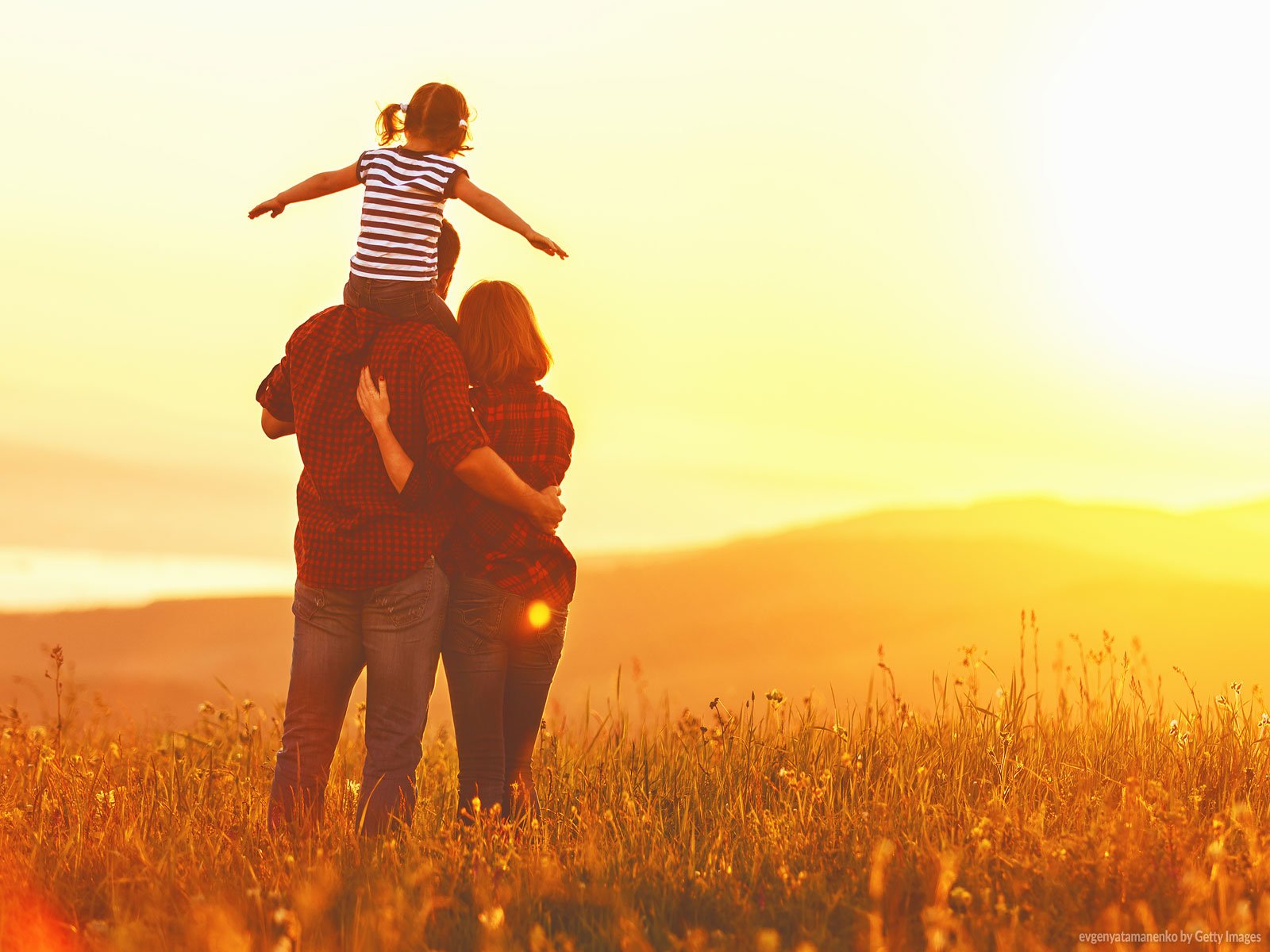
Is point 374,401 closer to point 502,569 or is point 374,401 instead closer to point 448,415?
point 448,415

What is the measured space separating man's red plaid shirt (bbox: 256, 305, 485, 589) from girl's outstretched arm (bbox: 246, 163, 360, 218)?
68 cm

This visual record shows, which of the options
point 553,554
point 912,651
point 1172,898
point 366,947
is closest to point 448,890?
point 366,947

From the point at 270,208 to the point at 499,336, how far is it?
4.37 feet

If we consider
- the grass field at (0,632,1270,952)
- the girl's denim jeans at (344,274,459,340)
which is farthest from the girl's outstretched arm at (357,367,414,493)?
the grass field at (0,632,1270,952)

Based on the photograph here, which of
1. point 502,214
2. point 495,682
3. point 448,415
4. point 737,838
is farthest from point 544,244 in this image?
point 737,838

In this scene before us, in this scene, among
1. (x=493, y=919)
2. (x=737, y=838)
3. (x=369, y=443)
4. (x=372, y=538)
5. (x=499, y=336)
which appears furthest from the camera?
(x=499, y=336)

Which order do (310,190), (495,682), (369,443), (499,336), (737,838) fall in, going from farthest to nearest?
1. (310,190)
2. (499,336)
3. (495,682)
4. (369,443)
5. (737,838)

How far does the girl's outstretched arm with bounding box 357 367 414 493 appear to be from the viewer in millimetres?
4980

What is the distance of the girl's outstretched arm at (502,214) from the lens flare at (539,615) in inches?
58.9

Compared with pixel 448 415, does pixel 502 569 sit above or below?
below

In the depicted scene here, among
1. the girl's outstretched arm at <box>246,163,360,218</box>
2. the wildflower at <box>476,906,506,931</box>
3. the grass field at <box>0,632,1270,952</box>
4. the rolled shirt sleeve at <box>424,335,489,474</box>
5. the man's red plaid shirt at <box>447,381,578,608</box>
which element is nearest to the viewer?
the wildflower at <box>476,906,506,931</box>

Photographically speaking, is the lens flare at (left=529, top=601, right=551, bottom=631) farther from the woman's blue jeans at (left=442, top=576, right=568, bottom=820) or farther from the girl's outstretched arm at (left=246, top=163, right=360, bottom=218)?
the girl's outstretched arm at (left=246, top=163, right=360, bottom=218)

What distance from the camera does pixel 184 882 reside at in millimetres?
4426

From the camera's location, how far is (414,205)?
17.1 ft
